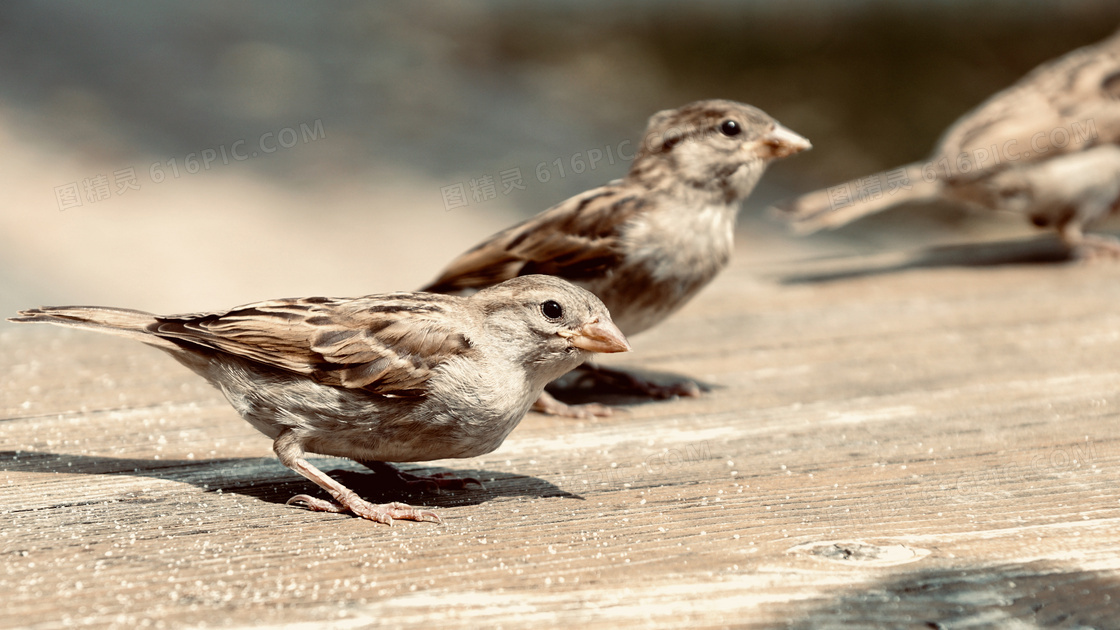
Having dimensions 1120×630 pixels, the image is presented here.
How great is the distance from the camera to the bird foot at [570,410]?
10.9 ft

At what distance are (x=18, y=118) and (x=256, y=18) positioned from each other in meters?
5.05

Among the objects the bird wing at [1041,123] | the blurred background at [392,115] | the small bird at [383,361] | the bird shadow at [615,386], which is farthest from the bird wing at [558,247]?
the blurred background at [392,115]

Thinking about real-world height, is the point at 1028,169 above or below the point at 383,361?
above

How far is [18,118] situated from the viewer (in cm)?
1080

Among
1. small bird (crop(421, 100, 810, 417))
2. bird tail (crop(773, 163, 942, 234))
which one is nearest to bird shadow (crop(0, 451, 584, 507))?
small bird (crop(421, 100, 810, 417))

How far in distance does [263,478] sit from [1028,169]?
4.32 metres

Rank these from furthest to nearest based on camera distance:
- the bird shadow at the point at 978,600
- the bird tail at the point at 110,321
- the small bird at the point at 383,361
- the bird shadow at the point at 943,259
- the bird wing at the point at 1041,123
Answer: the bird wing at the point at 1041,123
the bird shadow at the point at 943,259
the bird tail at the point at 110,321
the small bird at the point at 383,361
the bird shadow at the point at 978,600

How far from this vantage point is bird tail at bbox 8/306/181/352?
2.56m

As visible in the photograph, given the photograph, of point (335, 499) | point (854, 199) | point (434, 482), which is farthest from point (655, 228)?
point (854, 199)

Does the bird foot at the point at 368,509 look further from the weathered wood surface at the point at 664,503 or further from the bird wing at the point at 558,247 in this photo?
the bird wing at the point at 558,247

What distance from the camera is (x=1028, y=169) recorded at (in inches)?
220

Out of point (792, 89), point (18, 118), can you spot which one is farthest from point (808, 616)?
point (792, 89)

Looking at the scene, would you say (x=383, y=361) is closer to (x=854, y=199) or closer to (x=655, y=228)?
(x=655, y=228)

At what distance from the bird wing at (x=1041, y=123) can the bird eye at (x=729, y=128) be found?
7.53ft
